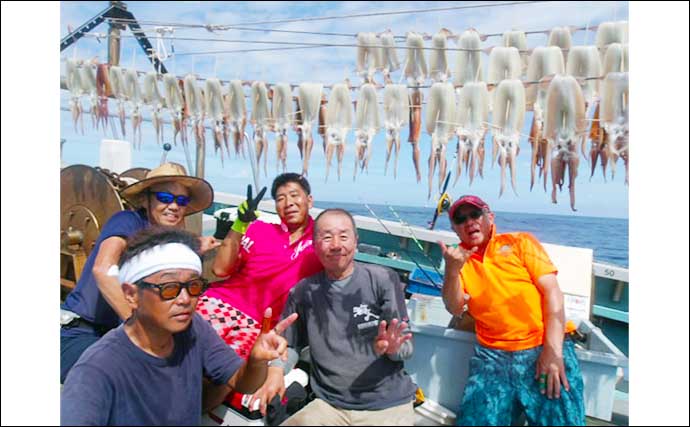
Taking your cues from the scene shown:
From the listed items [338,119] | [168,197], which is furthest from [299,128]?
[168,197]

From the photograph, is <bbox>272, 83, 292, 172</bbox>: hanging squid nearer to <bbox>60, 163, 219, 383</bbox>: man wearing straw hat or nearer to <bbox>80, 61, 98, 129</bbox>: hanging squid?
<bbox>60, 163, 219, 383</bbox>: man wearing straw hat

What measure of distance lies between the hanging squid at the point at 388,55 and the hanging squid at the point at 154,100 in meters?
A: 1.37

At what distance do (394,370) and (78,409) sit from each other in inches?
41.4

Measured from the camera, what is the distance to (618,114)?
1.69m

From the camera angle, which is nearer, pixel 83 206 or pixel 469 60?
pixel 469 60

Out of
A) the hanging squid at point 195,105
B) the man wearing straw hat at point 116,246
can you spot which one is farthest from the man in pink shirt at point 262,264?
the hanging squid at point 195,105

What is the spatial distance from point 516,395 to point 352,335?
65cm

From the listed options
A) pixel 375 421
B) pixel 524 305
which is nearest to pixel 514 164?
pixel 524 305

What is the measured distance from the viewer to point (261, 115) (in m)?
2.37

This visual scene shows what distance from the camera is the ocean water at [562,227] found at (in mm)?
1825

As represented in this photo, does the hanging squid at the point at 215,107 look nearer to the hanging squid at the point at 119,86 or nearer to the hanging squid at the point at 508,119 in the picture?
the hanging squid at the point at 119,86

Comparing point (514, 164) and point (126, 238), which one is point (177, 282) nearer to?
point (126, 238)

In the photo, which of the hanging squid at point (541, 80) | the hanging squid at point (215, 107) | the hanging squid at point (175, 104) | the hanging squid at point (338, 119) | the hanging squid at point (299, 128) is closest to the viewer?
the hanging squid at point (541, 80)

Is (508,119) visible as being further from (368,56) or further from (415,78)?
(368,56)
